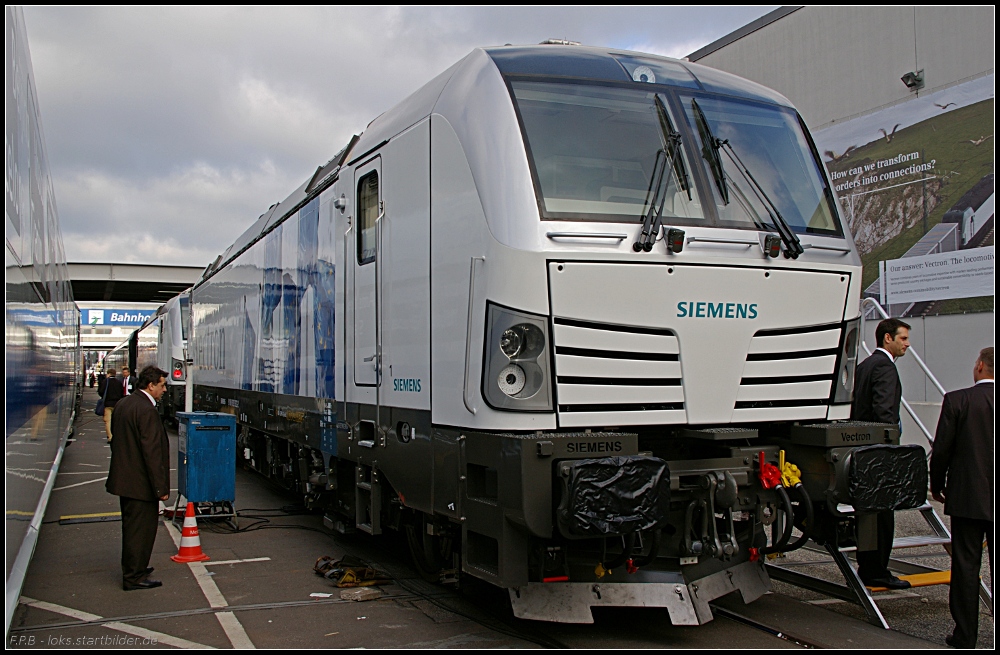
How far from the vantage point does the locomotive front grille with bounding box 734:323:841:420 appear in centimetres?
517

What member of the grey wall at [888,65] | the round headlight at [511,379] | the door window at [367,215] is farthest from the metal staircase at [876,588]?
the grey wall at [888,65]

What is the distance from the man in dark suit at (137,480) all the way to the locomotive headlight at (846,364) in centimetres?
491

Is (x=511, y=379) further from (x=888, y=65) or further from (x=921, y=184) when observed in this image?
(x=888, y=65)

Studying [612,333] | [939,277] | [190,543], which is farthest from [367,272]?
[939,277]

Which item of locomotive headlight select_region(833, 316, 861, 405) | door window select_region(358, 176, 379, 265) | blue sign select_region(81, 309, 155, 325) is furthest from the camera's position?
blue sign select_region(81, 309, 155, 325)

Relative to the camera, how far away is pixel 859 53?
13.1 metres

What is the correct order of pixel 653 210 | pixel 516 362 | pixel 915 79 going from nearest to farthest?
pixel 516 362, pixel 653 210, pixel 915 79

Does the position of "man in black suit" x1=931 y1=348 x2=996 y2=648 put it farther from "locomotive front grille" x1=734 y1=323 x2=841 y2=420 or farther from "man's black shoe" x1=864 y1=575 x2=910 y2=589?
"man's black shoe" x1=864 y1=575 x2=910 y2=589

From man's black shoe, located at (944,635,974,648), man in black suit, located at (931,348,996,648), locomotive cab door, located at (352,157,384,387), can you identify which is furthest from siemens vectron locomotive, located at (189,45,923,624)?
man's black shoe, located at (944,635,974,648)

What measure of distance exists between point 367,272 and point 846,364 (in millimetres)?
3477

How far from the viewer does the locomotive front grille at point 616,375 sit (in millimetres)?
4699

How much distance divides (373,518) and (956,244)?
9342mm

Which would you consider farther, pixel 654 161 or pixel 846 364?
pixel 846 364

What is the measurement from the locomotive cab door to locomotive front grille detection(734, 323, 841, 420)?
2.62 m
